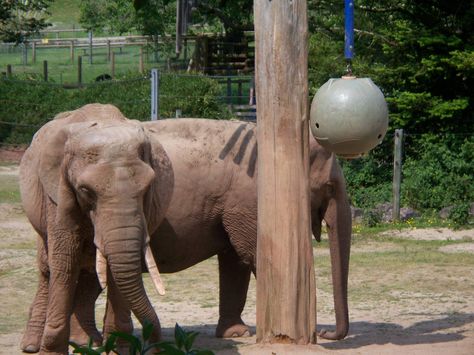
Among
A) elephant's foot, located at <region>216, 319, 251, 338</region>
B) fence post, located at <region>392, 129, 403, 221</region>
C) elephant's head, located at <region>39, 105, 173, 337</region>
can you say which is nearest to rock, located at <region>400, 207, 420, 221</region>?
fence post, located at <region>392, 129, 403, 221</region>

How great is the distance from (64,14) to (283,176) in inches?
3152

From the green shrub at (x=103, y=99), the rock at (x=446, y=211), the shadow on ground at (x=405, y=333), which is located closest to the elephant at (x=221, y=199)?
the shadow on ground at (x=405, y=333)

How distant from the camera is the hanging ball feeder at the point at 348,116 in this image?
290 inches

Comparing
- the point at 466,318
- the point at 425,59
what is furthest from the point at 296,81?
the point at 425,59

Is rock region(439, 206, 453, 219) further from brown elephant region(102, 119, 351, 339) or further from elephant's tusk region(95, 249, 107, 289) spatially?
elephant's tusk region(95, 249, 107, 289)

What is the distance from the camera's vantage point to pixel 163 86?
75.3 feet

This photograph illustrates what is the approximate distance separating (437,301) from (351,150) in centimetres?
384

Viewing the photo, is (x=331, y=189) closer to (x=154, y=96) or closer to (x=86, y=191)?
(x=86, y=191)

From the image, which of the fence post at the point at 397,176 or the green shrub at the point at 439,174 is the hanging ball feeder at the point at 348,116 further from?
the green shrub at the point at 439,174

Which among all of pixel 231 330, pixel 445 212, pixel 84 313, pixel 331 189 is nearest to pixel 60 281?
pixel 84 313

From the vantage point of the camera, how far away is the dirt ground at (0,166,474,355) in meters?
8.63

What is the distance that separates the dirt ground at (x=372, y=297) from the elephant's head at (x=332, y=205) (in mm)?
595

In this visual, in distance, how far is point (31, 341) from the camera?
28.4 feet

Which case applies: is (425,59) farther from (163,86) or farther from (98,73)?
(98,73)
